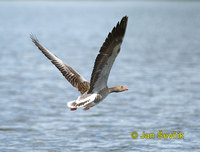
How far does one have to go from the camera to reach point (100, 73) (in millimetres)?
12586

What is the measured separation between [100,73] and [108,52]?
91 cm

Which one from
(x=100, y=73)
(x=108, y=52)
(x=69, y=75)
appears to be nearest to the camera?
(x=108, y=52)

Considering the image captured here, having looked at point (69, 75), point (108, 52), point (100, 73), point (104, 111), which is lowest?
point (100, 73)

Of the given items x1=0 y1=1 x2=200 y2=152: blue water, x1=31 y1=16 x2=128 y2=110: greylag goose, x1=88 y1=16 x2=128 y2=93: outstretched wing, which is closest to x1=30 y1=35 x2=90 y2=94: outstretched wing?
x1=31 y1=16 x2=128 y2=110: greylag goose

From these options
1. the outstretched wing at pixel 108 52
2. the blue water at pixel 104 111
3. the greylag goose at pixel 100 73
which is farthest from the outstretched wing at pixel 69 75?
the blue water at pixel 104 111

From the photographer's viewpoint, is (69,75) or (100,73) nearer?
(100,73)

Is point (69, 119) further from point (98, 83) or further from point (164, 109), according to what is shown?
point (98, 83)

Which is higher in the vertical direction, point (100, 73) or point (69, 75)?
point (69, 75)

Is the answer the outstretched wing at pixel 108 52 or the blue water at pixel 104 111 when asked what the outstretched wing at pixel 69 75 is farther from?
Result: the blue water at pixel 104 111

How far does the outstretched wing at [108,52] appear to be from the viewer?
11.5m

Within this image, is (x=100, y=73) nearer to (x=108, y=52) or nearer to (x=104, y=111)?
(x=108, y=52)

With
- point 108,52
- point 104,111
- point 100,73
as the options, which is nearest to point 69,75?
point 100,73

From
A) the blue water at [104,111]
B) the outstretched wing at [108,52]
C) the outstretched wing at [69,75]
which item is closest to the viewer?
the outstretched wing at [108,52]

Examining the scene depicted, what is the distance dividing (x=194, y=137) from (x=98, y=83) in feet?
16.8
